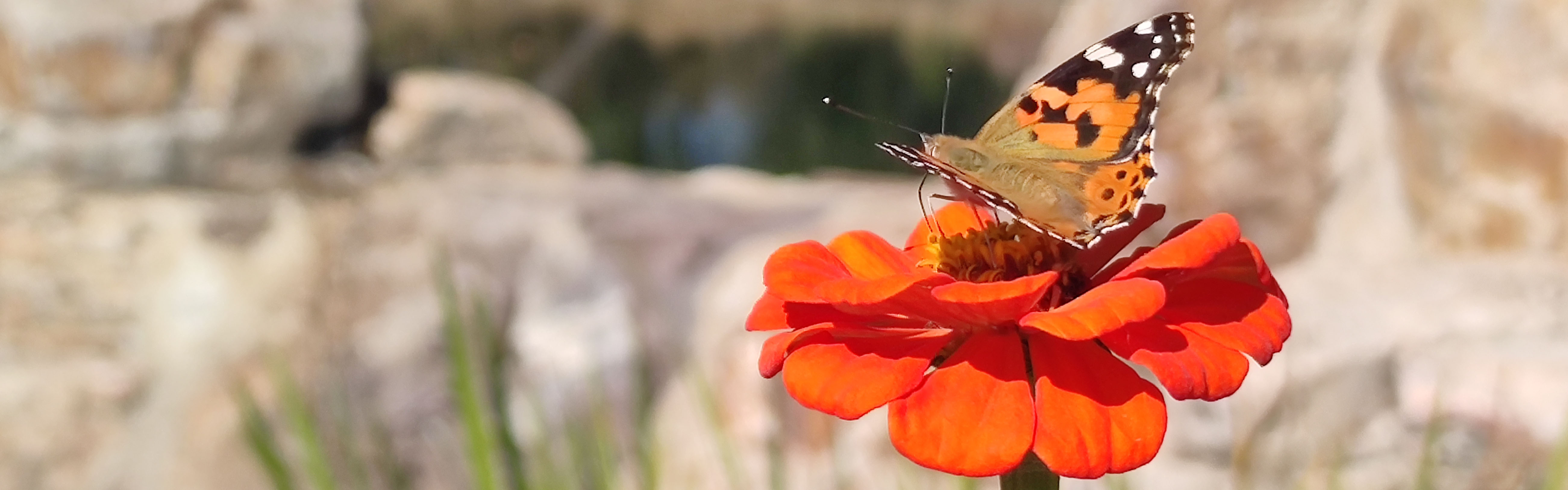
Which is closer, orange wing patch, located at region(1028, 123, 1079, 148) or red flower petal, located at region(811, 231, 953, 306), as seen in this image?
red flower petal, located at region(811, 231, 953, 306)

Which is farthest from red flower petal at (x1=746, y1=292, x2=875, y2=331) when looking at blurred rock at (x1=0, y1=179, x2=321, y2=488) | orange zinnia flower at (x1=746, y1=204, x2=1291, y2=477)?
blurred rock at (x1=0, y1=179, x2=321, y2=488)

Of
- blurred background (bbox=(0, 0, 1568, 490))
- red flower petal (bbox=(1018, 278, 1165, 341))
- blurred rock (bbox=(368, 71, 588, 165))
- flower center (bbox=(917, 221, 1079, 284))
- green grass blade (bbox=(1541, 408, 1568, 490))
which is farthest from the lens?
blurred rock (bbox=(368, 71, 588, 165))

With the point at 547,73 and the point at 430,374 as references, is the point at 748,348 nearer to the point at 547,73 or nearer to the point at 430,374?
the point at 430,374

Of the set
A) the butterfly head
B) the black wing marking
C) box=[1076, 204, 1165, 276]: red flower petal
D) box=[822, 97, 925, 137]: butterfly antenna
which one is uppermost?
the black wing marking

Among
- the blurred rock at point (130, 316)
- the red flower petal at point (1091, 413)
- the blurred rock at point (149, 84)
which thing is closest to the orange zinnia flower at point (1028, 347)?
the red flower petal at point (1091, 413)

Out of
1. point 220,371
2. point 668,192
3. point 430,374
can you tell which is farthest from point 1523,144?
point 220,371

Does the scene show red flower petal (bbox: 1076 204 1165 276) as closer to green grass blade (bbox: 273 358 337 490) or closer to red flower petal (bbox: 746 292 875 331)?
red flower petal (bbox: 746 292 875 331)

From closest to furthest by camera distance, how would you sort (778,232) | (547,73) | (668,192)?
1. (778,232)
2. (668,192)
3. (547,73)
